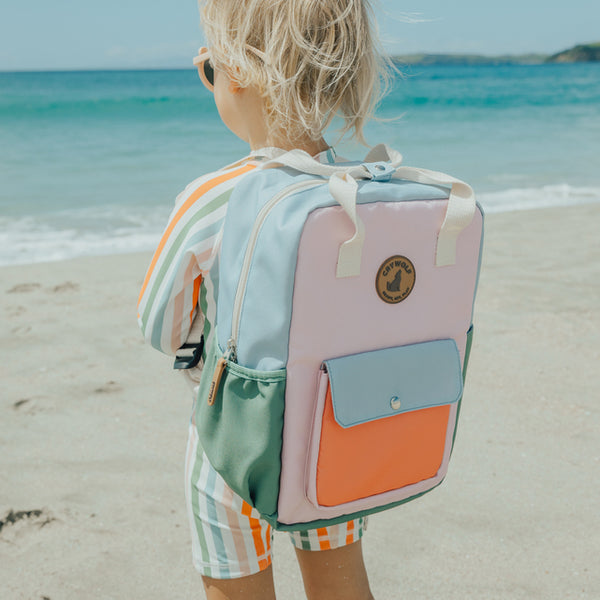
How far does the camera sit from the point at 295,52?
118 centimetres

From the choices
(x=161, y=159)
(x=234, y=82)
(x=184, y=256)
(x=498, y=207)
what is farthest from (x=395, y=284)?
(x=161, y=159)

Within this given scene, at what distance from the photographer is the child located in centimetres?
119

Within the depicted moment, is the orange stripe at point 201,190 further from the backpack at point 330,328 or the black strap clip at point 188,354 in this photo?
the black strap clip at point 188,354

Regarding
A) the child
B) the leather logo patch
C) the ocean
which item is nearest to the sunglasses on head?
the child

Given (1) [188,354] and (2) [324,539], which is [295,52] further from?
(2) [324,539]

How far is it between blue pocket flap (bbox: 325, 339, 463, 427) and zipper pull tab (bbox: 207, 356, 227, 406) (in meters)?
0.17

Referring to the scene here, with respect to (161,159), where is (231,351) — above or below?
above

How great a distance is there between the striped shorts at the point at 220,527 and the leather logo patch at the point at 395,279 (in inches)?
18.0

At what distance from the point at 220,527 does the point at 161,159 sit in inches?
488

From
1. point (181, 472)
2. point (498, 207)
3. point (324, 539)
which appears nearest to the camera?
point (324, 539)

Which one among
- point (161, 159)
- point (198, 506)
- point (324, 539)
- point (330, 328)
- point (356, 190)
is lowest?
point (161, 159)

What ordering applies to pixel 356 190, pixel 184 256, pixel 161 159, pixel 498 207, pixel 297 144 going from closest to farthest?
pixel 356 190
pixel 184 256
pixel 297 144
pixel 498 207
pixel 161 159

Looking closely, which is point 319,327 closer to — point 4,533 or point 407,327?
point 407,327

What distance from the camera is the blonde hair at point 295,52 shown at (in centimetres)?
117
